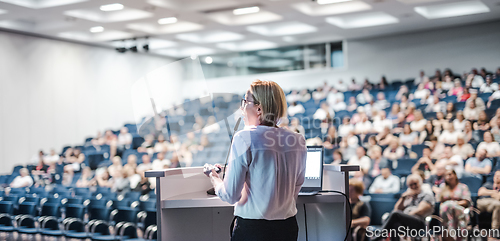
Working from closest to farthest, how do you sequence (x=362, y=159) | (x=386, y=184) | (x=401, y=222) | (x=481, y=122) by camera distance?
Answer: (x=401, y=222) < (x=386, y=184) < (x=362, y=159) < (x=481, y=122)

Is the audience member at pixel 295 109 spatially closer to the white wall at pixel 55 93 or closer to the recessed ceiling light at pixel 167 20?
the recessed ceiling light at pixel 167 20

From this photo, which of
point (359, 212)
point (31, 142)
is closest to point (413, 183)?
point (359, 212)

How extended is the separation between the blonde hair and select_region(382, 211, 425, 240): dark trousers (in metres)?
2.49

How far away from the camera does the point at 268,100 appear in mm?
1709

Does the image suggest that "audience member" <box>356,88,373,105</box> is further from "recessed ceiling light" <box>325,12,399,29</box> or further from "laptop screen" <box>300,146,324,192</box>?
"laptop screen" <box>300,146,324,192</box>

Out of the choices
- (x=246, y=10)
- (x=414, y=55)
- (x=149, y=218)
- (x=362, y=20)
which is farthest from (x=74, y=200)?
(x=414, y=55)

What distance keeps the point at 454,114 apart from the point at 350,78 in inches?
184

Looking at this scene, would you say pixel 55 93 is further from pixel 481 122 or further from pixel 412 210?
pixel 412 210

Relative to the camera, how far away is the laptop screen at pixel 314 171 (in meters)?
2.26

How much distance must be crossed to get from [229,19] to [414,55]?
487 centimetres

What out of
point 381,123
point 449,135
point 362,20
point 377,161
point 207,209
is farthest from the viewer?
point 362,20

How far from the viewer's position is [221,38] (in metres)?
11.0

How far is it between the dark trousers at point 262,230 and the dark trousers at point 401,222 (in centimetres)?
237

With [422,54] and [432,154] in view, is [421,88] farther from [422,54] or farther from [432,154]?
[432,154]
